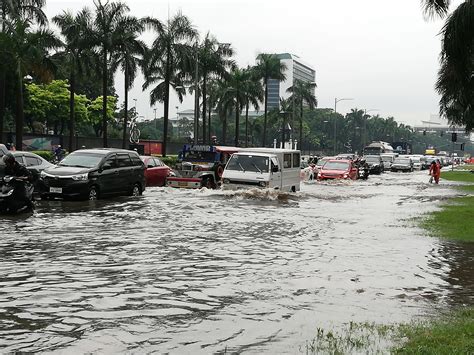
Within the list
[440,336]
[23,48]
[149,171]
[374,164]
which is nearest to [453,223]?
[440,336]

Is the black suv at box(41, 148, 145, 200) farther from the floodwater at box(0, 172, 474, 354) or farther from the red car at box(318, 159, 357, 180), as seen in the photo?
the red car at box(318, 159, 357, 180)

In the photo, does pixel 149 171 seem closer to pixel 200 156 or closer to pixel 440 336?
pixel 200 156

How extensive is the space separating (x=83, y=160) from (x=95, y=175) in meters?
0.93

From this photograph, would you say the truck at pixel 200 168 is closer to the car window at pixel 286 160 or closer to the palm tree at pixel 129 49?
the car window at pixel 286 160

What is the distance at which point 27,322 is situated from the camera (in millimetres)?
6605

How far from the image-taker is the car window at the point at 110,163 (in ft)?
68.6

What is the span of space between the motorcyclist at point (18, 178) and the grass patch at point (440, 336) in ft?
39.7

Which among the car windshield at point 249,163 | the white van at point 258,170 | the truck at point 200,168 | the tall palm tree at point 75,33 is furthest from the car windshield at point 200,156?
the tall palm tree at point 75,33

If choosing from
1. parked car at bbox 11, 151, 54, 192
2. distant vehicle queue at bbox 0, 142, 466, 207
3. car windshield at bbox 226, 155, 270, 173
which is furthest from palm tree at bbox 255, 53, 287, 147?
parked car at bbox 11, 151, 54, 192

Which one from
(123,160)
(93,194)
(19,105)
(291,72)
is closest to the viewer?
(93,194)

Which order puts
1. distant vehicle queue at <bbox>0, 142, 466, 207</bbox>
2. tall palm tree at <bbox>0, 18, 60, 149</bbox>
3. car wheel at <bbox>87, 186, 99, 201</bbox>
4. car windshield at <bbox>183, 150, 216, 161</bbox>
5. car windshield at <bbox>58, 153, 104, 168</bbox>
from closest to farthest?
distant vehicle queue at <bbox>0, 142, 466, 207</bbox>, car wheel at <bbox>87, 186, 99, 201</bbox>, car windshield at <bbox>58, 153, 104, 168</bbox>, car windshield at <bbox>183, 150, 216, 161</bbox>, tall palm tree at <bbox>0, 18, 60, 149</bbox>

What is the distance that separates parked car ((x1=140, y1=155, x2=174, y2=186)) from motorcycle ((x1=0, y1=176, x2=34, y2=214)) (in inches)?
430

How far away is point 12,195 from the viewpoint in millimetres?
16109

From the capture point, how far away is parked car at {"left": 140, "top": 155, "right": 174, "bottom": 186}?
2731cm
